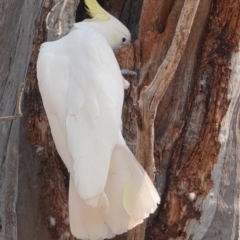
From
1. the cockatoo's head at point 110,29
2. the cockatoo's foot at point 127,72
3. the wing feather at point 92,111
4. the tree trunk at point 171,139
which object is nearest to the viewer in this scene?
the wing feather at point 92,111

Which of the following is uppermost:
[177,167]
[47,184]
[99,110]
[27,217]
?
[99,110]

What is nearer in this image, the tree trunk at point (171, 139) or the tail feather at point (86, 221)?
the tail feather at point (86, 221)

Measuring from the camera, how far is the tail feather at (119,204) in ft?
5.99

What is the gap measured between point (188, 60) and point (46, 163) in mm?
694

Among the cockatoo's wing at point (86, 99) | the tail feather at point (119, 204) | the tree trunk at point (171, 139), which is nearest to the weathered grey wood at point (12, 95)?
the tree trunk at point (171, 139)

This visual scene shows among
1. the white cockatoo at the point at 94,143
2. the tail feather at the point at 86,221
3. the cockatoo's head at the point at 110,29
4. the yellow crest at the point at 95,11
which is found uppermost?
the yellow crest at the point at 95,11

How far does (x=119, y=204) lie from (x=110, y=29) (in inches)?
37.0

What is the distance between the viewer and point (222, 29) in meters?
2.22

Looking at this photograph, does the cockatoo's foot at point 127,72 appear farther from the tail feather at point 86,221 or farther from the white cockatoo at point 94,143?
the tail feather at point 86,221

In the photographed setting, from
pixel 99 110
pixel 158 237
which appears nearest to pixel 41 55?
pixel 99 110

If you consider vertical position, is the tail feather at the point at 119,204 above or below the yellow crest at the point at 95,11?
below

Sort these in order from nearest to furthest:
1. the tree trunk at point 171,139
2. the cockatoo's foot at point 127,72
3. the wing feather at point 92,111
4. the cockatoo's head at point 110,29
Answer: the wing feather at point 92,111
the tree trunk at point 171,139
the cockatoo's foot at point 127,72
the cockatoo's head at point 110,29

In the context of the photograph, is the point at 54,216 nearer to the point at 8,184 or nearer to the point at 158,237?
the point at 8,184

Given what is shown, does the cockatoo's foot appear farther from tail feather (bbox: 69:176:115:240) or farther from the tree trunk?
tail feather (bbox: 69:176:115:240)
